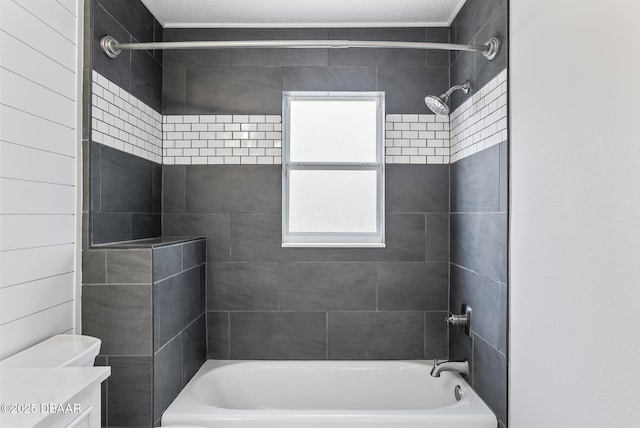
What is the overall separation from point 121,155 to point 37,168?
59 centimetres

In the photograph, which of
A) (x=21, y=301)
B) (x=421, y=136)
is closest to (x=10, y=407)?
(x=21, y=301)

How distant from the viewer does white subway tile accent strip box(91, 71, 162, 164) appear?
1.96 m

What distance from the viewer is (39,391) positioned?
108 cm

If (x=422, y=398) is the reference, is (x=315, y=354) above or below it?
above

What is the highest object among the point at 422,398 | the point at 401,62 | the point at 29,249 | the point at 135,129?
the point at 401,62

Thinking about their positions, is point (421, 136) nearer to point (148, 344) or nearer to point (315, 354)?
point (315, 354)

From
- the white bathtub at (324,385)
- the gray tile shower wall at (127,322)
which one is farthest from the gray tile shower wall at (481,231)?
the gray tile shower wall at (127,322)

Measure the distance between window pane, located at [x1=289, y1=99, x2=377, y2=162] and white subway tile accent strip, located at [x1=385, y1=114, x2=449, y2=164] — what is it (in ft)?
0.46

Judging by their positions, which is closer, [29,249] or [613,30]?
[613,30]

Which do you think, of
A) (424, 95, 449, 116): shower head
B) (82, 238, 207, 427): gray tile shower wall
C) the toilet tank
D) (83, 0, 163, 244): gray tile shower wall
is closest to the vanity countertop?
the toilet tank

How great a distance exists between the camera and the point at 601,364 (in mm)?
1251

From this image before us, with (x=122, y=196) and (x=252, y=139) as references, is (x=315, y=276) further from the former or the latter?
(x=122, y=196)

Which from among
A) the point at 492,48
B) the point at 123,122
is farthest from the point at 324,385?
the point at 492,48

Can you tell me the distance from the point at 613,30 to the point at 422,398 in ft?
6.87
